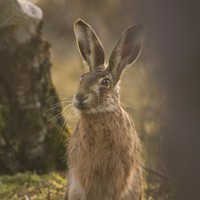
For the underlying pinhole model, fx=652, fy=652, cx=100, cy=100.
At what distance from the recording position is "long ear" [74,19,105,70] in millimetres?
5711

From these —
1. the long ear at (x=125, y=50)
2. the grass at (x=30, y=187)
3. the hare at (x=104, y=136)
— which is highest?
the long ear at (x=125, y=50)

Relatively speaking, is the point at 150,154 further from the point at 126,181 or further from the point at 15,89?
the point at 15,89

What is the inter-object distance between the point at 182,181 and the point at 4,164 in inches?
200

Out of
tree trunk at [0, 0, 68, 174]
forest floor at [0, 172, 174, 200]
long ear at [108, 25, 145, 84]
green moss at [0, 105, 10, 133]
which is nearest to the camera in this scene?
long ear at [108, 25, 145, 84]

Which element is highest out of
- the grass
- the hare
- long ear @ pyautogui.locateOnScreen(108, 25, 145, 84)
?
long ear @ pyautogui.locateOnScreen(108, 25, 145, 84)

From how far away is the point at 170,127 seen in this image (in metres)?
2.79

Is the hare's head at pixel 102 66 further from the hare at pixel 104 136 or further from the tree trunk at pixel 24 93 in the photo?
the tree trunk at pixel 24 93

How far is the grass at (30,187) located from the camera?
6980 mm

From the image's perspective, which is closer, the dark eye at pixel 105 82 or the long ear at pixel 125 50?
the dark eye at pixel 105 82

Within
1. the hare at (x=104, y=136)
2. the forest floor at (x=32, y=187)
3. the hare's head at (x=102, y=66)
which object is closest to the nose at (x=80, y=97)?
the hare's head at (x=102, y=66)

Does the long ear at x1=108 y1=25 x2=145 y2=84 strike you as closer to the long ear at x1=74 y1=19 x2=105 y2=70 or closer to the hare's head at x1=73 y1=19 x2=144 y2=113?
the hare's head at x1=73 y1=19 x2=144 y2=113

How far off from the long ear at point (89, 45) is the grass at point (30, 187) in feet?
5.85

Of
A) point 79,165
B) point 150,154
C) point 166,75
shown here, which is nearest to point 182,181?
point 166,75

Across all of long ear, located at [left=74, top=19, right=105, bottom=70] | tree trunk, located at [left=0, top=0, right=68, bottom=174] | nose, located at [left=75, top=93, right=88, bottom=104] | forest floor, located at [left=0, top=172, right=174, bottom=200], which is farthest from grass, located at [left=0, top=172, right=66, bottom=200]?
nose, located at [left=75, top=93, right=88, bottom=104]
